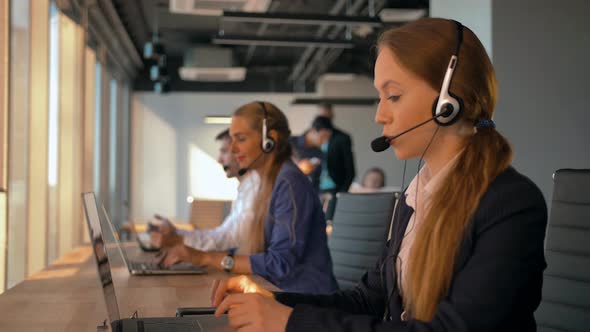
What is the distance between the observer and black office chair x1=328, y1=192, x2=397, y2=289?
→ 9.04ft

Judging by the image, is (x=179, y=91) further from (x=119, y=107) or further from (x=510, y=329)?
(x=510, y=329)

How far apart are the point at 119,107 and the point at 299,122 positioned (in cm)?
350

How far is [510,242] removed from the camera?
Result: 1.07 meters

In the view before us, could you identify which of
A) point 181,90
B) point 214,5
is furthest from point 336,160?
point 181,90

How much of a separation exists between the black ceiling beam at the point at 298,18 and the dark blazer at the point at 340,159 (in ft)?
3.49

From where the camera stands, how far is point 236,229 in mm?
2928

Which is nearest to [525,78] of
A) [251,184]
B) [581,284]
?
[251,184]

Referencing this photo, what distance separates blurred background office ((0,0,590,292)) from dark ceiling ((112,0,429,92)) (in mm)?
32

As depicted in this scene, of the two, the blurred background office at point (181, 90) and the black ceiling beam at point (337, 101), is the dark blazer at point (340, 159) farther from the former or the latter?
the black ceiling beam at point (337, 101)

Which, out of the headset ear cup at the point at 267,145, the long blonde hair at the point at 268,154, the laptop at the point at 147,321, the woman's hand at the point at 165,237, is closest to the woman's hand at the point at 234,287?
the laptop at the point at 147,321

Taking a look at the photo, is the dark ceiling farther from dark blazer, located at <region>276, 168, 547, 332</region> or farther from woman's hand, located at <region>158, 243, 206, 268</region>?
dark blazer, located at <region>276, 168, 547, 332</region>

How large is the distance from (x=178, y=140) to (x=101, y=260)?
11925 millimetres

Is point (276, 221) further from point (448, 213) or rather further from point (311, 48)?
point (311, 48)

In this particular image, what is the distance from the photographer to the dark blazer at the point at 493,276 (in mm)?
1051
